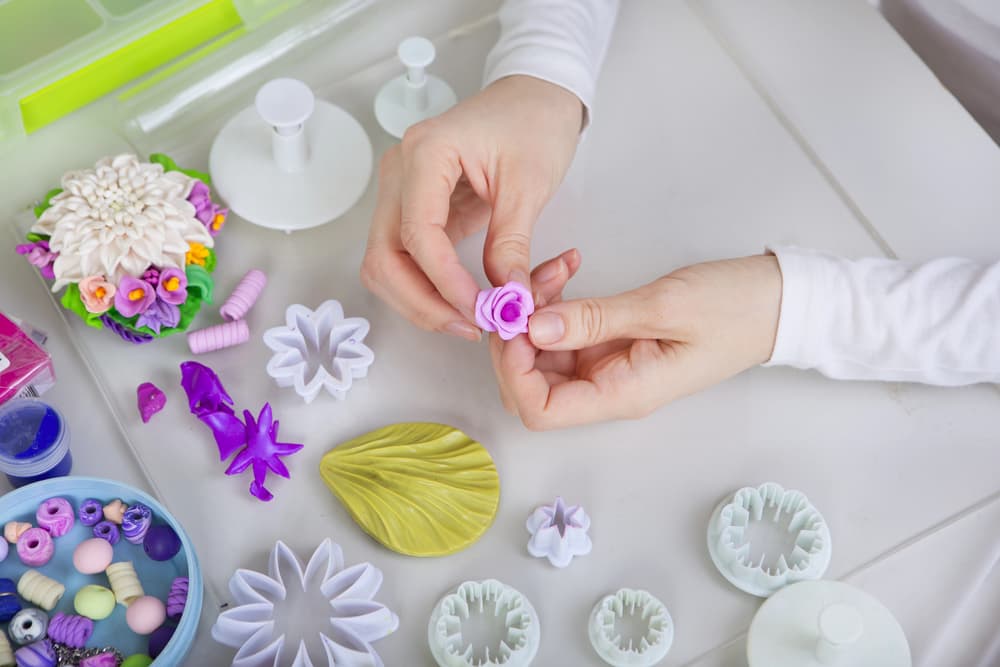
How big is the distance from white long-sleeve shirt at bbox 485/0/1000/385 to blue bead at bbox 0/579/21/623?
0.72 m

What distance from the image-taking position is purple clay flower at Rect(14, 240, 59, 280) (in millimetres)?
923

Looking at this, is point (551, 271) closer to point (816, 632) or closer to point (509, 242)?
point (509, 242)

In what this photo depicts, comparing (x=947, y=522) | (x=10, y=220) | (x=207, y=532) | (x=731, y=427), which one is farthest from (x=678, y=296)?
(x=10, y=220)

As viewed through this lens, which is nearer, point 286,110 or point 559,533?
point 559,533

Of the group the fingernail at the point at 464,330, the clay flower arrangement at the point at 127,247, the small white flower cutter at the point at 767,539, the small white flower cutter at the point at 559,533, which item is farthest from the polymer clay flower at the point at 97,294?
the small white flower cutter at the point at 767,539

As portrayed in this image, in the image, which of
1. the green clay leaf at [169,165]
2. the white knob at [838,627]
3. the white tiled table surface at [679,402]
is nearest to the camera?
the white knob at [838,627]

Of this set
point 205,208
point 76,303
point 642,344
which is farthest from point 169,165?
point 642,344

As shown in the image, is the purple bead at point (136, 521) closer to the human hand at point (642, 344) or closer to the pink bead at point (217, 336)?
the pink bead at point (217, 336)

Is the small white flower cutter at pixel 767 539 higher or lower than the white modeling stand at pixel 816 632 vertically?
higher

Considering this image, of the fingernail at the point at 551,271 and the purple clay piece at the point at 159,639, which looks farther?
the fingernail at the point at 551,271

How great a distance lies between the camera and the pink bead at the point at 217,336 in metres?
0.94

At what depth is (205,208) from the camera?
3.16ft

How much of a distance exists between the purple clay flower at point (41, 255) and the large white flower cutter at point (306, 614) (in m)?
0.36

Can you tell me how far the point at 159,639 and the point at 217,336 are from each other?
0.29 m
